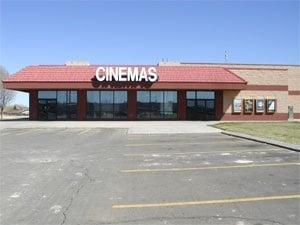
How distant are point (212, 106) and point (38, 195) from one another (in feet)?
131

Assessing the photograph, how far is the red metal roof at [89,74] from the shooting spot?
45.7m

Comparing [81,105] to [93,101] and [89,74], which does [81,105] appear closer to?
[93,101]

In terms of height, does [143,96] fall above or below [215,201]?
above

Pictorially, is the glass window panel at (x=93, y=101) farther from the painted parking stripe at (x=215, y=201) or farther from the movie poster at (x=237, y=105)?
the painted parking stripe at (x=215, y=201)

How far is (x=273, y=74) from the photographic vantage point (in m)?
48.3

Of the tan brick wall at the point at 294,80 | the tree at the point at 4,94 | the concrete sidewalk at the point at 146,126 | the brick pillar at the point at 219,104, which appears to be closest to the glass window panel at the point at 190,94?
the brick pillar at the point at 219,104

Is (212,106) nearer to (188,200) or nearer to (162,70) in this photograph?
(162,70)

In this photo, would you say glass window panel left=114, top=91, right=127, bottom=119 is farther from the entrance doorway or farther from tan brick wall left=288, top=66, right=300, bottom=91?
tan brick wall left=288, top=66, right=300, bottom=91

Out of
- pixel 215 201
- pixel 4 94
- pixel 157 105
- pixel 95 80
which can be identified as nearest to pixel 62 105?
pixel 95 80

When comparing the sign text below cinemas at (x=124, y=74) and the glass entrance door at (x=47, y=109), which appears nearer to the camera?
the sign text below cinemas at (x=124, y=74)

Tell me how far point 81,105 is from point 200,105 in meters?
11.3

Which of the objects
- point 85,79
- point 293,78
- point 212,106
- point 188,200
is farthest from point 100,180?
point 293,78

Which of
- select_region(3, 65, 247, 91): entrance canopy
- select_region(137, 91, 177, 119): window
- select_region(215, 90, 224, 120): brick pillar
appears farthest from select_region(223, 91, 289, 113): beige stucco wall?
select_region(137, 91, 177, 119): window

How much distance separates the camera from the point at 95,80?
45312 millimetres
